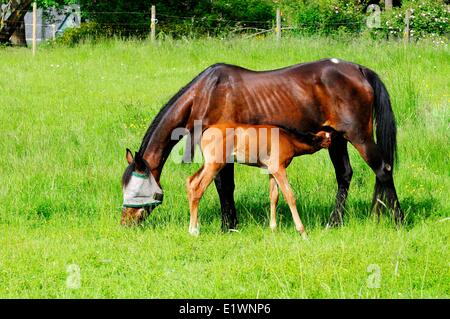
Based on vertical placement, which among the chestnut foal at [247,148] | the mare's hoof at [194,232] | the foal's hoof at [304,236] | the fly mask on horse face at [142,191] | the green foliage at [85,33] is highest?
the chestnut foal at [247,148]

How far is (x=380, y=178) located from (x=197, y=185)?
6.83 feet

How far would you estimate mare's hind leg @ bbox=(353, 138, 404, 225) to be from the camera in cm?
930

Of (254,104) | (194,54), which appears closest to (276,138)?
(254,104)

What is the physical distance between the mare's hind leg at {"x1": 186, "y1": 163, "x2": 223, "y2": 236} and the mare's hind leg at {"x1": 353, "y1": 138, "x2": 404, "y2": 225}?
166 cm

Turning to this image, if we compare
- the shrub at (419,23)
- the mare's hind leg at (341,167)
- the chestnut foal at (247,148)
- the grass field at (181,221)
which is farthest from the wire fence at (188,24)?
the chestnut foal at (247,148)

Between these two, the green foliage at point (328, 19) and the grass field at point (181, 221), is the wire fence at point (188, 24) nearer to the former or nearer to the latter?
the green foliage at point (328, 19)

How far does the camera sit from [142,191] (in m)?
9.00

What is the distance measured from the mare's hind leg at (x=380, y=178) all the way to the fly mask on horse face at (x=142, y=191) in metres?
2.22

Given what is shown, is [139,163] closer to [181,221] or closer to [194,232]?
[194,232]

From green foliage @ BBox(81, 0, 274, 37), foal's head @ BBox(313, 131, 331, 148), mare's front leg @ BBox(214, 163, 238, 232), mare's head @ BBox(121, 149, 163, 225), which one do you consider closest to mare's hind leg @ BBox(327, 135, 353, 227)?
foal's head @ BBox(313, 131, 331, 148)

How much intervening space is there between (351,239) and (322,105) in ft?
5.41

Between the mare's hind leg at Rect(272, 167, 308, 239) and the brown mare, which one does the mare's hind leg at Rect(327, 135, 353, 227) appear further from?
the mare's hind leg at Rect(272, 167, 308, 239)

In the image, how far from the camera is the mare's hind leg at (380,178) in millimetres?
9297

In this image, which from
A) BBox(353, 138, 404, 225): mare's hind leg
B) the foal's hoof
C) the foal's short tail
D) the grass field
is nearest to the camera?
the grass field
